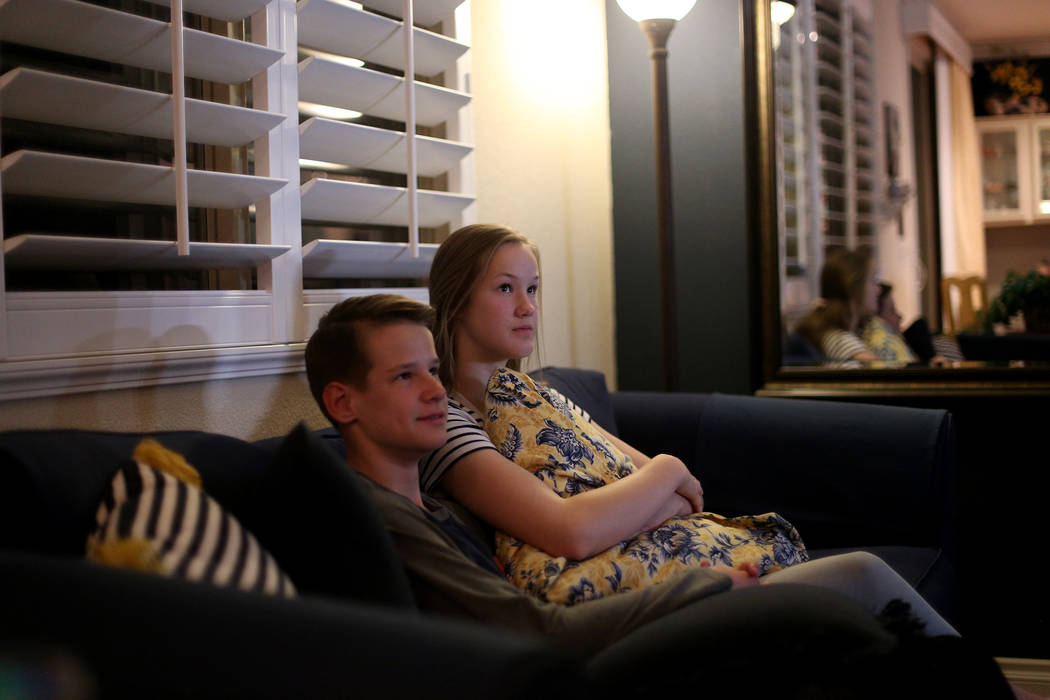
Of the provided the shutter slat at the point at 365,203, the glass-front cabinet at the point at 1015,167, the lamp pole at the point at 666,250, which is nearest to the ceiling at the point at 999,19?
the glass-front cabinet at the point at 1015,167

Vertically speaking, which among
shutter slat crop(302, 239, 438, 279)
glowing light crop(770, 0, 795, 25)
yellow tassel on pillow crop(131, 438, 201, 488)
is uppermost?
glowing light crop(770, 0, 795, 25)

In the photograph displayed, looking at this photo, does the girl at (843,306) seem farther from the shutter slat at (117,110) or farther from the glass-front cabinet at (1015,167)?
the shutter slat at (117,110)

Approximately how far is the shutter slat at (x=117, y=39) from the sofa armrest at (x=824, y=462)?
1264 millimetres

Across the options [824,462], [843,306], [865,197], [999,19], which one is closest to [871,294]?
[843,306]

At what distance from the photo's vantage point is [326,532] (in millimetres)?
1062

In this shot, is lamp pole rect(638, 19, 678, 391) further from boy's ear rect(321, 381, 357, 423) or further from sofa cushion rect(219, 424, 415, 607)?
sofa cushion rect(219, 424, 415, 607)

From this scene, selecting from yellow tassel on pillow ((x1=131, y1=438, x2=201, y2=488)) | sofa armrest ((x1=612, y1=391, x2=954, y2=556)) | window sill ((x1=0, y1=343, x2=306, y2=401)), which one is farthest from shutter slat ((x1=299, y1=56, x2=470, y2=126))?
yellow tassel on pillow ((x1=131, y1=438, x2=201, y2=488))

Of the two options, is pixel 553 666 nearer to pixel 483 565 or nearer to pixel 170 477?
pixel 170 477

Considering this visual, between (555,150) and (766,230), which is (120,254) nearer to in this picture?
(555,150)

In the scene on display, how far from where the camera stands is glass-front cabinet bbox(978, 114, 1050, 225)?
2787mm

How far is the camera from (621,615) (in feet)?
3.97

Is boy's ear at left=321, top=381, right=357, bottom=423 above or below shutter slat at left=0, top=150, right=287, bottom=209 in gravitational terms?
A: below

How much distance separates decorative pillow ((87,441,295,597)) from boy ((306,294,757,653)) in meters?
0.24

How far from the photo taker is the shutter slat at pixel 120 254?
141 centimetres
